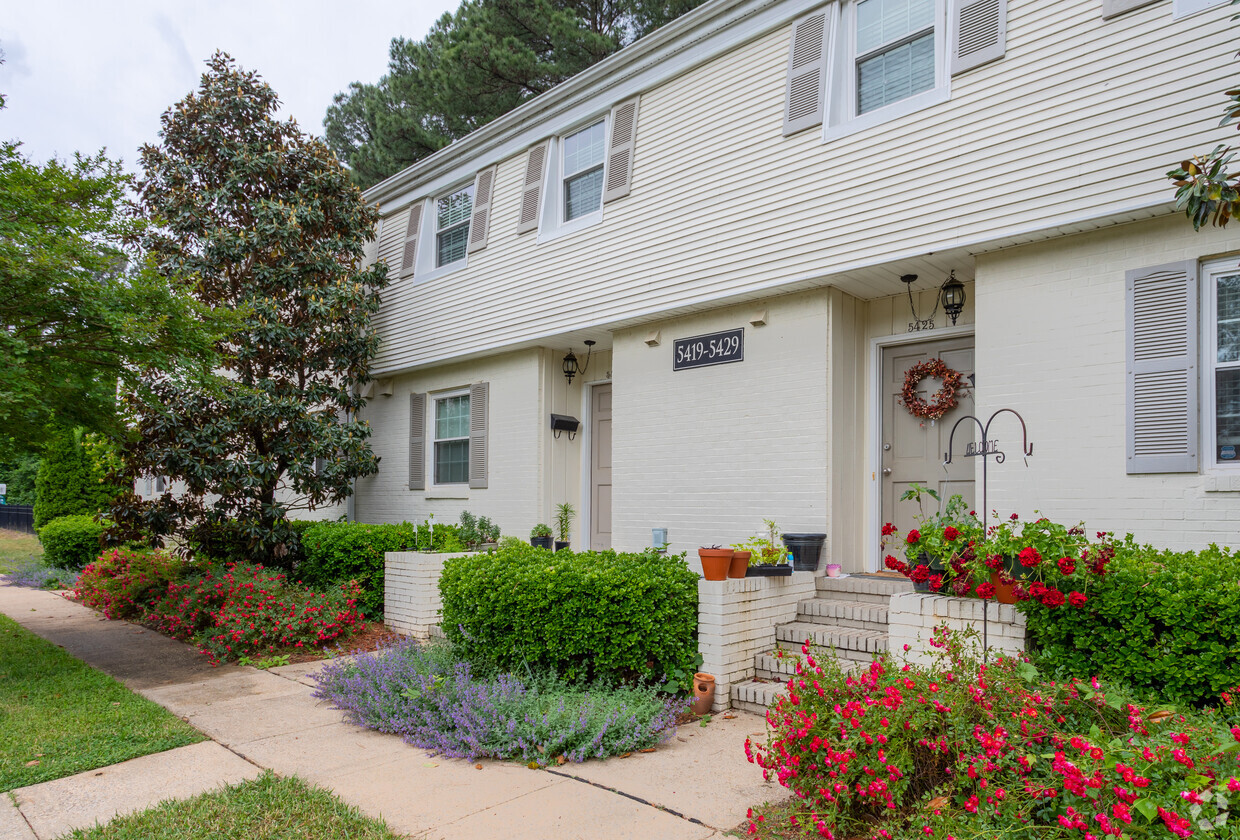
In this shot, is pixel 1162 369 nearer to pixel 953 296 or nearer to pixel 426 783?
pixel 953 296

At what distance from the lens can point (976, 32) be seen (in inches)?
230

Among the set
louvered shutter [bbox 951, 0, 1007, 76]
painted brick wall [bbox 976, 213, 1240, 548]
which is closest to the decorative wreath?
painted brick wall [bbox 976, 213, 1240, 548]

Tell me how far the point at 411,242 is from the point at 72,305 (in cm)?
590

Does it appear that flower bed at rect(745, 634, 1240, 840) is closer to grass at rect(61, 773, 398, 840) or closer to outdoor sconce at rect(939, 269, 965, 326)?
grass at rect(61, 773, 398, 840)

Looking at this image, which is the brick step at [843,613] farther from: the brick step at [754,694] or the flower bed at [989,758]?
the flower bed at [989,758]

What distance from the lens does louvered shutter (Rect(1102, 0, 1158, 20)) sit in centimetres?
507

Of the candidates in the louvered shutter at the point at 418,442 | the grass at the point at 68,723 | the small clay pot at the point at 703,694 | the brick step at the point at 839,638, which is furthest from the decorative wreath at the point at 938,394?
the louvered shutter at the point at 418,442

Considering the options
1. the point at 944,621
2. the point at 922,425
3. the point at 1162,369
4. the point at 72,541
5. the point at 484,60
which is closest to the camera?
the point at 944,621

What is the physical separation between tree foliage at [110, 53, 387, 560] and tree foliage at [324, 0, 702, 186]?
20.7ft

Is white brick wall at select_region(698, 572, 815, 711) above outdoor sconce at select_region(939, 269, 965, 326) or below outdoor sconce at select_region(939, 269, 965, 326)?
below

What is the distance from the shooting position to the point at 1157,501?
4.96 metres

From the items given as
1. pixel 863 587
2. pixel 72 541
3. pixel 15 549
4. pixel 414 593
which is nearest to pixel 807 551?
pixel 863 587

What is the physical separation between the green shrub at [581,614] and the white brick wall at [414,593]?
6.61 feet

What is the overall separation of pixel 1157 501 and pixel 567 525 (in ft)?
20.2
